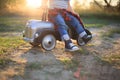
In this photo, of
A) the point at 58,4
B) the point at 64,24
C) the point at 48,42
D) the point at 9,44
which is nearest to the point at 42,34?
the point at 48,42

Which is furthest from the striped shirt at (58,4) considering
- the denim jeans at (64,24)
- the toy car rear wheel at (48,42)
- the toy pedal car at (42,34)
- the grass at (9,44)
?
the grass at (9,44)

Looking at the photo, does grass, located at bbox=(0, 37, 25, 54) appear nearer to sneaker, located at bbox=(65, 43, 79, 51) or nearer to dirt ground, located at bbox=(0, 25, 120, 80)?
dirt ground, located at bbox=(0, 25, 120, 80)

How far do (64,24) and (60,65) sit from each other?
5.31 ft

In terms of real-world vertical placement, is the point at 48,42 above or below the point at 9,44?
above

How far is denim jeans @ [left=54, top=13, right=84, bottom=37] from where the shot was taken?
25.3 ft

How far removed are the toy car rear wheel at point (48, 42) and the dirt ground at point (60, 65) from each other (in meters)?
0.13

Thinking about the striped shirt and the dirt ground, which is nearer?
the dirt ground

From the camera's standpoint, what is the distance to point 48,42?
7.78 metres

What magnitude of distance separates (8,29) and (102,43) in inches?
166

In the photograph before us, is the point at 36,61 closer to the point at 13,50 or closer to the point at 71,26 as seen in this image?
the point at 13,50

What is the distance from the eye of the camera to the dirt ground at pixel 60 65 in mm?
5707

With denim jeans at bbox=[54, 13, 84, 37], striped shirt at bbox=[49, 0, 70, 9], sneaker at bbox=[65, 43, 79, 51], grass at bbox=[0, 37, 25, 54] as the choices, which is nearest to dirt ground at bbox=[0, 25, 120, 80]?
sneaker at bbox=[65, 43, 79, 51]

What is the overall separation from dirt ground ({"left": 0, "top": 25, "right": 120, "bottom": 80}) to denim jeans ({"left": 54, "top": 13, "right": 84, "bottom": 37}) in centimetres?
53

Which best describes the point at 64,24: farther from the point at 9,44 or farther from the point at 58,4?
the point at 9,44
